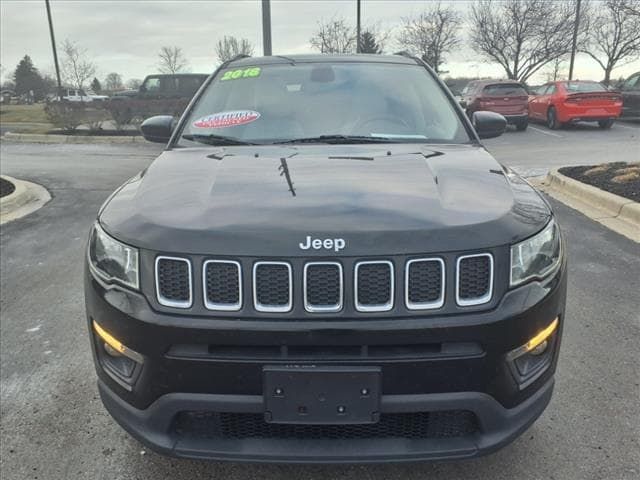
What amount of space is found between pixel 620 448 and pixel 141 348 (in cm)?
203

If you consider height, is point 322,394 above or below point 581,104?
below

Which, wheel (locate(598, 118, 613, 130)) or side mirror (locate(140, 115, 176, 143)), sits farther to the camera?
wheel (locate(598, 118, 613, 130))

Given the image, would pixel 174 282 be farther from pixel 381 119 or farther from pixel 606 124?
pixel 606 124

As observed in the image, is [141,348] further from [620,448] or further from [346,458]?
[620,448]

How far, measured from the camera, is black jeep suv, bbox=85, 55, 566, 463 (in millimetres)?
1816

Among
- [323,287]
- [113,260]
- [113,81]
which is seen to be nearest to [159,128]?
[113,260]

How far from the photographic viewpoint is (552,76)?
4509 cm

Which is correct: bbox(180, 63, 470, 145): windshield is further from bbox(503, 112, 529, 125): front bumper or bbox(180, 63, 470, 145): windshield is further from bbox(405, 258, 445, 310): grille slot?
bbox(503, 112, 529, 125): front bumper

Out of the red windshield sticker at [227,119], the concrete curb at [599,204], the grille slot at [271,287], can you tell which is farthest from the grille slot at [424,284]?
the concrete curb at [599,204]

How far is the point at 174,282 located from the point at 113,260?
30 cm

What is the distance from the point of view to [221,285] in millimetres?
1845

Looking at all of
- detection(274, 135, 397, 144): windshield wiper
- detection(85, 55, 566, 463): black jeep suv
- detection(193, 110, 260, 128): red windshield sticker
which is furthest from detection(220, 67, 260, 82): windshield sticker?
detection(85, 55, 566, 463): black jeep suv

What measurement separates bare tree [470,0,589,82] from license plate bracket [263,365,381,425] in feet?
121

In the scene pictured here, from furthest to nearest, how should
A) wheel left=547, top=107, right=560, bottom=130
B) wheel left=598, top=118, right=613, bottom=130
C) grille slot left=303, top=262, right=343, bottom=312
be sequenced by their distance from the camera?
1. wheel left=547, top=107, right=560, bottom=130
2. wheel left=598, top=118, right=613, bottom=130
3. grille slot left=303, top=262, right=343, bottom=312
